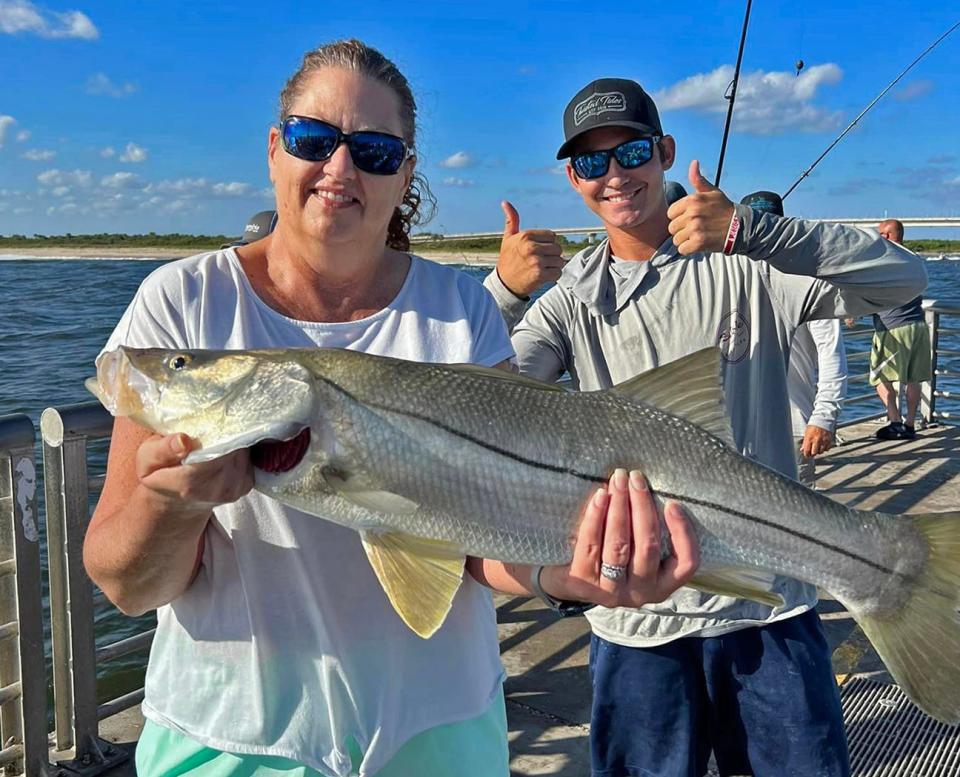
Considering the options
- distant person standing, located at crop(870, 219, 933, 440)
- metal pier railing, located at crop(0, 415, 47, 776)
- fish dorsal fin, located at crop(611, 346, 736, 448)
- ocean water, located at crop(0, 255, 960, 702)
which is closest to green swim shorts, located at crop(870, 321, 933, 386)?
distant person standing, located at crop(870, 219, 933, 440)

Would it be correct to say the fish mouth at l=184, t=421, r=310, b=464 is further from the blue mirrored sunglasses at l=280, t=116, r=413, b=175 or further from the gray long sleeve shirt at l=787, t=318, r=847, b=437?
the gray long sleeve shirt at l=787, t=318, r=847, b=437

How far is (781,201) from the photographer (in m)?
5.93

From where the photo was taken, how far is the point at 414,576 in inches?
75.2

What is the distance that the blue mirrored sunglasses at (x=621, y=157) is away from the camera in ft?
10.0

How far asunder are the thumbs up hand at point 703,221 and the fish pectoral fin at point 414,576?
129 centimetres

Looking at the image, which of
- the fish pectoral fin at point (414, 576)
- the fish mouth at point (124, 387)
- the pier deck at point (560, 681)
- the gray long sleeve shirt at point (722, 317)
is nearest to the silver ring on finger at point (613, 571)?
the fish pectoral fin at point (414, 576)

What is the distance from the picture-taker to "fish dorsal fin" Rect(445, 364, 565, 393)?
6.75ft

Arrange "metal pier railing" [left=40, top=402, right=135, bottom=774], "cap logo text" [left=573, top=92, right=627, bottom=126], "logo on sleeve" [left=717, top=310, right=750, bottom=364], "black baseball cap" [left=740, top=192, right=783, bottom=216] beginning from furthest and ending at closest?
"black baseball cap" [left=740, top=192, right=783, bottom=216], "metal pier railing" [left=40, top=402, right=135, bottom=774], "cap logo text" [left=573, top=92, right=627, bottom=126], "logo on sleeve" [left=717, top=310, right=750, bottom=364]

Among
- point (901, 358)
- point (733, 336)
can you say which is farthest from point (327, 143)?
point (901, 358)

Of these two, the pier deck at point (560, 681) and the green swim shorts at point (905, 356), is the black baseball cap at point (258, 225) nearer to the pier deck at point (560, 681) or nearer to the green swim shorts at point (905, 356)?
the pier deck at point (560, 681)

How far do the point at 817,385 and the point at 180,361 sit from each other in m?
5.04

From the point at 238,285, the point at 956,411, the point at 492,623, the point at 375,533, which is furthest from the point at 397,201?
the point at 956,411

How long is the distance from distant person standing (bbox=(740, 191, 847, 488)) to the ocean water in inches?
43.3

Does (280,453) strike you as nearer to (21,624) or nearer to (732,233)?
(732,233)
